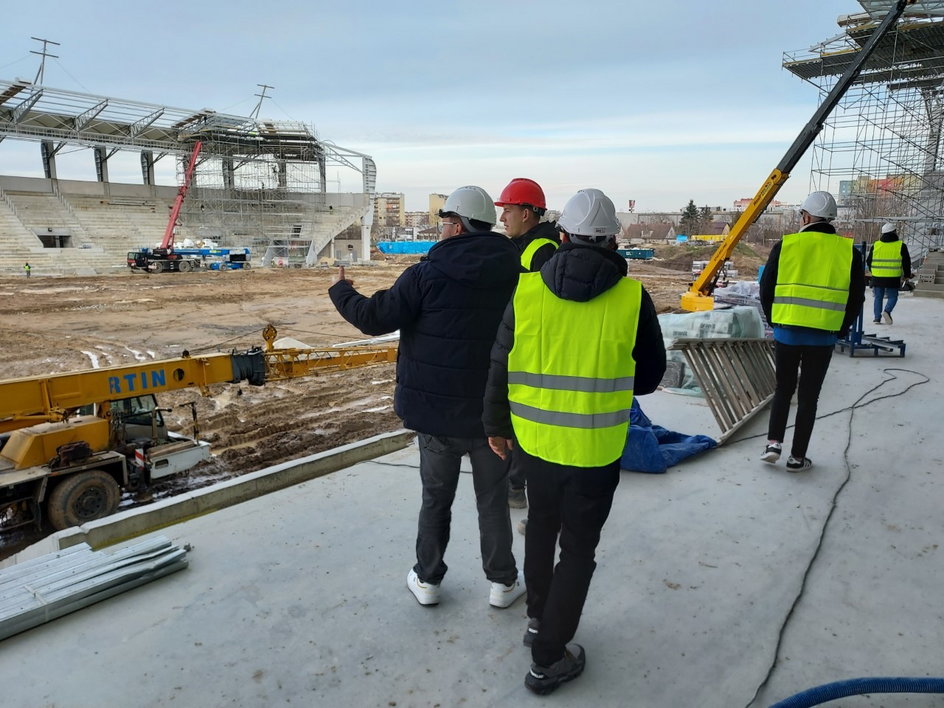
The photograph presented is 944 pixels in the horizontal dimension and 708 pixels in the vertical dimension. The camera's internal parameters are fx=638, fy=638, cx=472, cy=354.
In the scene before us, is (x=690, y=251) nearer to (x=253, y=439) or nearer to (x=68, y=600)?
(x=253, y=439)

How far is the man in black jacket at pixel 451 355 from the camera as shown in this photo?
273cm

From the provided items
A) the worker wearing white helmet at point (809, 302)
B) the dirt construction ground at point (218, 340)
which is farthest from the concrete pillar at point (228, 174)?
the worker wearing white helmet at point (809, 302)

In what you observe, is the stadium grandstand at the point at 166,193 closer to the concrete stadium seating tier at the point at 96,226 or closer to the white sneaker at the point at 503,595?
the concrete stadium seating tier at the point at 96,226

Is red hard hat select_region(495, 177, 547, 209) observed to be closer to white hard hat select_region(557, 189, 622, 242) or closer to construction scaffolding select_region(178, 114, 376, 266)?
white hard hat select_region(557, 189, 622, 242)

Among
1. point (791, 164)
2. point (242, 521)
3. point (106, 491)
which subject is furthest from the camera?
point (791, 164)

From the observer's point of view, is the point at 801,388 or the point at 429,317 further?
the point at 801,388

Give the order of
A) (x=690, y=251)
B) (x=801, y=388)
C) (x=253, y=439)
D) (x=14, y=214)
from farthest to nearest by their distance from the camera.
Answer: (x=690, y=251) → (x=14, y=214) → (x=253, y=439) → (x=801, y=388)

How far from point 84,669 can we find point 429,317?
6.50 ft

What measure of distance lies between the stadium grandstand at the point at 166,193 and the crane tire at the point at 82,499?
100 ft

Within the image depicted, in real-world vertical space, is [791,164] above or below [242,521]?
above

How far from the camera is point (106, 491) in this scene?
6449mm

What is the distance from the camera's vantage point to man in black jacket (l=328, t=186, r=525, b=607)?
2.73m

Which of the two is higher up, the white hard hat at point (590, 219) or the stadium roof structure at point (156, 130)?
the stadium roof structure at point (156, 130)

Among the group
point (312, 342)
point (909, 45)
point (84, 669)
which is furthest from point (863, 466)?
point (909, 45)
